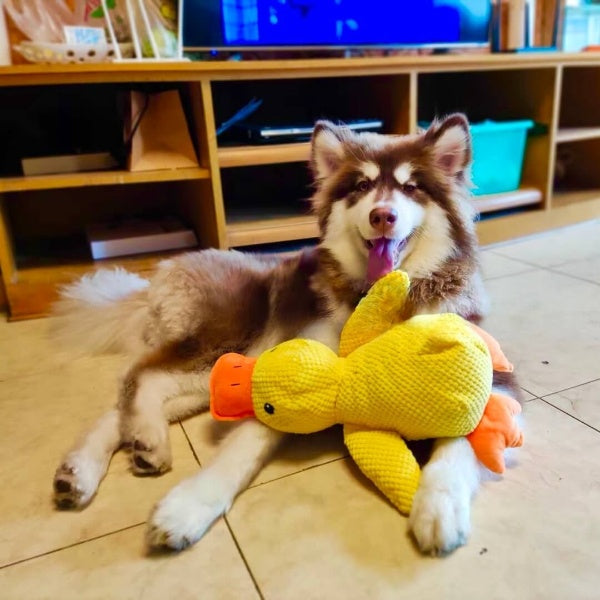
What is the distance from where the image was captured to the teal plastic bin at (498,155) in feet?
8.23

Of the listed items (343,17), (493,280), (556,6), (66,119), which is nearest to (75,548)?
(493,280)

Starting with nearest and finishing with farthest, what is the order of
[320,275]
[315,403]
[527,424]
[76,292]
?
[315,403]
[527,424]
[320,275]
[76,292]

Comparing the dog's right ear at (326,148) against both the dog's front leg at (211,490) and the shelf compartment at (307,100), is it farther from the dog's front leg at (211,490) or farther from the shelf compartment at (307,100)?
the shelf compartment at (307,100)

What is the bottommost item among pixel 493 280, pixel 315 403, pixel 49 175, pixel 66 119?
pixel 493 280

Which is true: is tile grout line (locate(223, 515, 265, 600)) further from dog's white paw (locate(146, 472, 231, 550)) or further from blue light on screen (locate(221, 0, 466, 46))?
blue light on screen (locate(221, 0, 466, 46))

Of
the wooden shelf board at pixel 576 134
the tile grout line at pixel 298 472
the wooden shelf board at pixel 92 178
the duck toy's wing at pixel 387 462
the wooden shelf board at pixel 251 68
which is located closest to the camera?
the duck toy's wing at pixel 387 462

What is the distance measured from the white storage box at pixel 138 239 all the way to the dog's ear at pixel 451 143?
1281 mm

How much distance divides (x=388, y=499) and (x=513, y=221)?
200cm

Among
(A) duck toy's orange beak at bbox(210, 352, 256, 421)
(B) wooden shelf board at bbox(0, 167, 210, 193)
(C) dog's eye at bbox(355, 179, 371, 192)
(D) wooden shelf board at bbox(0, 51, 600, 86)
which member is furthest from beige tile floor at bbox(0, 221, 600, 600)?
(D) wooden shelf board at bbox(0, 51, 600, 86)

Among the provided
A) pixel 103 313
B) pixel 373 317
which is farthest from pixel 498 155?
pixel 103 313

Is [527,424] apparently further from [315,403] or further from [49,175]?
[49,175]

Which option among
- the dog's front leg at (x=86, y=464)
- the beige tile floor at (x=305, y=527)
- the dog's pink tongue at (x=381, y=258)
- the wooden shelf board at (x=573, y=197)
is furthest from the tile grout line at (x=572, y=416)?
the wooden shelf board at (x=573, y=197)

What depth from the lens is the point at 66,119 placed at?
8.32ft

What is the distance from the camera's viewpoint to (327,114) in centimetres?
272
